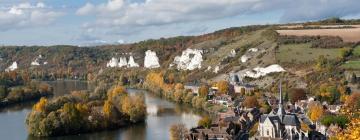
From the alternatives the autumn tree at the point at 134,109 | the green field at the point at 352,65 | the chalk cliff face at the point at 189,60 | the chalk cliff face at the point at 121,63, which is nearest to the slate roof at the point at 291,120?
the autumn tree at the point at 134,109

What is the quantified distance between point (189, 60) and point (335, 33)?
91.8 ft

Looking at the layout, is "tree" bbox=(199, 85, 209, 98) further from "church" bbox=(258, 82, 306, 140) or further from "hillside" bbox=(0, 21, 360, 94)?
"church" bbox=(258, 82, 306, 140)

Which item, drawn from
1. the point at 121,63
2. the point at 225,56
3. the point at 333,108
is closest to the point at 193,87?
the point at 225,56

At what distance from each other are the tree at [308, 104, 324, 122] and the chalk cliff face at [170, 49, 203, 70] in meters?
46.9

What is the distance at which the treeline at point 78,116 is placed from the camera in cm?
3638

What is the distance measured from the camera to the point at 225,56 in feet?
273

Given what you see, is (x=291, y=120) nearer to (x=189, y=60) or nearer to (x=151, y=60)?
(x=189, y=60)

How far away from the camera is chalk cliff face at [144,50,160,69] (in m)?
106

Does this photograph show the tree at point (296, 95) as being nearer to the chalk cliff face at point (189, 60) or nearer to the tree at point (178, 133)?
the tree at point (178, 133)

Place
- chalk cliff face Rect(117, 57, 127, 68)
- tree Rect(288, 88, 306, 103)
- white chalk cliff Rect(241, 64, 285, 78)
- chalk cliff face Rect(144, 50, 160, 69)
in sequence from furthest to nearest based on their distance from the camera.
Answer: chalk cliff face Rect(117, 57, 127, 68), chalk cliff face Rect(144, 50, 160, 69), white chalk cliff Rect(241, 64, 285, 78), tree Rect(288, 88, 306, 103)

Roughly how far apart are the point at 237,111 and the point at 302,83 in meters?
16.1

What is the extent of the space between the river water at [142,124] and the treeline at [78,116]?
77 centimetres

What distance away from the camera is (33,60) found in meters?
133

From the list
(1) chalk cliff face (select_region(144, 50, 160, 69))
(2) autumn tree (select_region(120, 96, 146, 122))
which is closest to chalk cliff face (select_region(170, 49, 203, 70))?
(1) chalk cliff face (select_region(144, 50, 160, 69))
